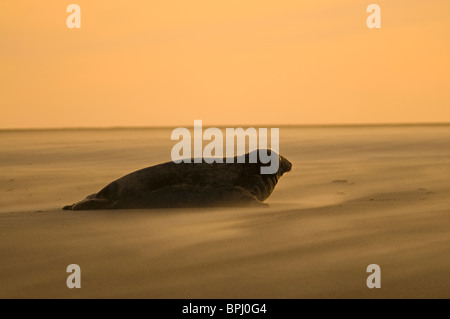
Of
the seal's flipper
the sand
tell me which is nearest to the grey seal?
the seal's flipper

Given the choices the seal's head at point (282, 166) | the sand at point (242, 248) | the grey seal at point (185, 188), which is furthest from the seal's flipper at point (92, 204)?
the seal's head at point (282, 166)

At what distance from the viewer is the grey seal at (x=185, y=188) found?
8.94m

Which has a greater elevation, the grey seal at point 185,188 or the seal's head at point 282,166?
the seal's head at point 282,166

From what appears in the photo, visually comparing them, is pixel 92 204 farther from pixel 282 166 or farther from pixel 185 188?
pixel 282 166

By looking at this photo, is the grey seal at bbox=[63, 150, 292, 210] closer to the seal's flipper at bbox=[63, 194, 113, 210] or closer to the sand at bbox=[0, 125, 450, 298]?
the seal's flipper at bbox=[63, 194, 113, 210]

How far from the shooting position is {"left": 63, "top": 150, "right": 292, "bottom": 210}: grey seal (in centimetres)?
894

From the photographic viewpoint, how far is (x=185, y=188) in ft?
29.9

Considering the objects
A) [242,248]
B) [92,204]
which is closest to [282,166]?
[92,204]

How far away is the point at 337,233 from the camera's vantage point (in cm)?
616

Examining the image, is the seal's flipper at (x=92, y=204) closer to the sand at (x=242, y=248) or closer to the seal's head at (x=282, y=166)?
the sand at (x=242, y=248)

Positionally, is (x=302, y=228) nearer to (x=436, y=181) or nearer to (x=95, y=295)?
(x=95, y=295)

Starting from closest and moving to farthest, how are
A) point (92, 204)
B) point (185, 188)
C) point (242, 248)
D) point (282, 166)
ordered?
point (242, 248)
point (92, 204)
point (185, 188)
point (282, 166)

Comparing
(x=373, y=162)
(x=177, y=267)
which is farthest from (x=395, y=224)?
Answer: (x=373, y=162)

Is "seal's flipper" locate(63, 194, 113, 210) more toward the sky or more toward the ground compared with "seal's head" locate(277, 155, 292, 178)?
more toward the ground
